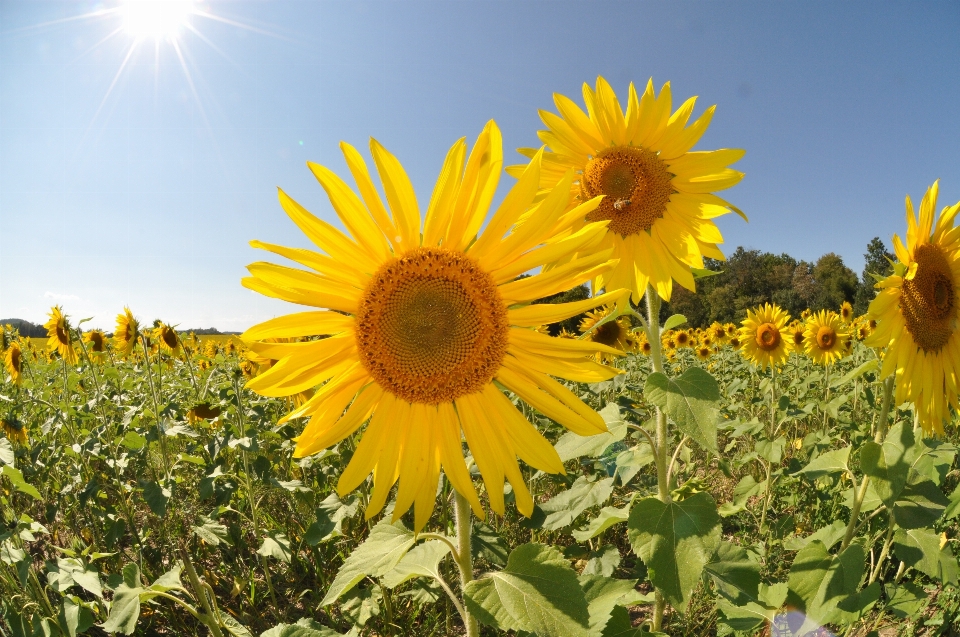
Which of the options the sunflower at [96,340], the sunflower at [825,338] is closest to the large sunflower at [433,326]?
the sunflower at [96,340]

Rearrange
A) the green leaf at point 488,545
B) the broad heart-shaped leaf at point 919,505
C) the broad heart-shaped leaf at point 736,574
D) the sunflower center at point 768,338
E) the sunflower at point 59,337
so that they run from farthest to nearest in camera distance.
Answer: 1. the sunflower center at point 768,338
2. the sunflower at point 59,337
3. the green leaf at point 488,545
4. the broad heart-shaped leaf at point 919,505
5. the broad heart-shaped leaf at point 736,574

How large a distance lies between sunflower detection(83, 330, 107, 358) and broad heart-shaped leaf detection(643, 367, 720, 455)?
328 inches

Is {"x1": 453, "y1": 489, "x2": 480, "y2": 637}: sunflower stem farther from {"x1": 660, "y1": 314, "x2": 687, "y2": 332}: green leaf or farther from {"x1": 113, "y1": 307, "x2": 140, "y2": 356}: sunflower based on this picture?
{"x1": 113, "y1": 307, "x2": 140, "y2": 356}: sunflower

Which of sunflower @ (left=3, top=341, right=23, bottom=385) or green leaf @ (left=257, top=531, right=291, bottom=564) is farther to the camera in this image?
sunflower @ (left=3, top=341, right=23, bottom=385)

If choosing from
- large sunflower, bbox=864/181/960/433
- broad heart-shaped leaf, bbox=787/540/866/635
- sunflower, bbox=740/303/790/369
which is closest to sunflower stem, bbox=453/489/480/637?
broad heart-shaped leaf, bbox=787/540/866/635

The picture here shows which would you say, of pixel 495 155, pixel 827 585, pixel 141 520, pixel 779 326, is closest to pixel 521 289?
pixel 495 155

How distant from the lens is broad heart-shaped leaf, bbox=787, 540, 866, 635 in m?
2.20

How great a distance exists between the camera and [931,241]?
246 centimetres

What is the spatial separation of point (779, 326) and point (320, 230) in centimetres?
869

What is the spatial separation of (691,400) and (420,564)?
1.09 m

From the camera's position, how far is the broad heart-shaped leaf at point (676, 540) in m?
1.70

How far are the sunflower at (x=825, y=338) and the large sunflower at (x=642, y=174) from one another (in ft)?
26.5

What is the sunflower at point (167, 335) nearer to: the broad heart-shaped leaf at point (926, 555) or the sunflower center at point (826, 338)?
the broad heart-shaped leaf at point (926, 555)

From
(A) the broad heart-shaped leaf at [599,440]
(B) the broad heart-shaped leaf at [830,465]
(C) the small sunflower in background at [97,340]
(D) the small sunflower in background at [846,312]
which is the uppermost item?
(D) the small sunflower in background at [846,312]
